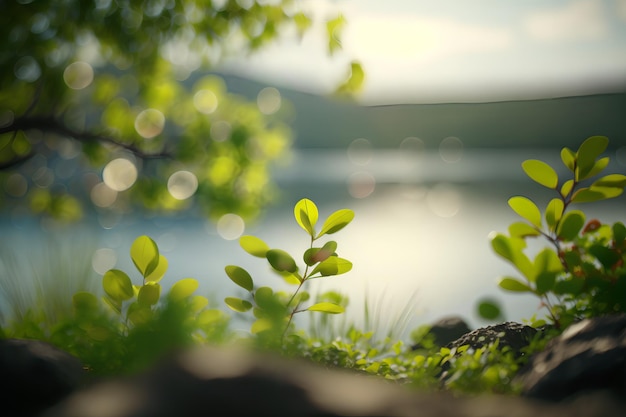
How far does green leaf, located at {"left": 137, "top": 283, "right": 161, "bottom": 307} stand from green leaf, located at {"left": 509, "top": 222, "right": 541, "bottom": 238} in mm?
1021

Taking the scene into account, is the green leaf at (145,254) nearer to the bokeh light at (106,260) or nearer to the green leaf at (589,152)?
the green leaf at (589,152)

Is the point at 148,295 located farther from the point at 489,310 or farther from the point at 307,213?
the point at 489,310

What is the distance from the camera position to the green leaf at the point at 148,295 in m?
1.51

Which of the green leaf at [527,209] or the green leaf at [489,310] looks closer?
the green leaf at [489,310]

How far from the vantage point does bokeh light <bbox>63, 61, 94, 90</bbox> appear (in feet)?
11.4

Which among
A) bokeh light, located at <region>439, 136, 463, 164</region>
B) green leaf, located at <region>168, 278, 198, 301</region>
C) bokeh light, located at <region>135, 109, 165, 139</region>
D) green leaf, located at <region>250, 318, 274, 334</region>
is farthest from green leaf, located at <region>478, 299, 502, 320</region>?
bokeh light, located at <region>439, 136, 463, 164</region>

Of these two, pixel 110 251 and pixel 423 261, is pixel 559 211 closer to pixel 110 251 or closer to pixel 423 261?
pixel 423 261

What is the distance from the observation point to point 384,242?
982 centimetres

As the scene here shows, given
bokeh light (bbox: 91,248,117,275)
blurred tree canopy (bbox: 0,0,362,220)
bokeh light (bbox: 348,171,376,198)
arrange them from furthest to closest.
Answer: bokeh light (bbox: 348,171,376,198) < bokeh light (bbox: 91,248,117,275) < blurred tree canopy (bbox: 0,0,362,220)

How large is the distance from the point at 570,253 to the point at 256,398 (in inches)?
43.6

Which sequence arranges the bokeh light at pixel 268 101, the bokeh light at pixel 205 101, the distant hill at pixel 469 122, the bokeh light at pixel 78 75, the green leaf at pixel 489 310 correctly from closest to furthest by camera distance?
the green leaf at pixel 489 310 < the bokeh light at pixel 78 75 < the bokeh light at pixel 205 101 < the bokeh light at pixel 268 101 < the distant hill at pixel 469 122

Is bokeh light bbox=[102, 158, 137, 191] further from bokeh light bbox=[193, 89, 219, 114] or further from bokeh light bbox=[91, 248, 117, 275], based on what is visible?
bokeh light bbox=[91, 248, 117, 275]

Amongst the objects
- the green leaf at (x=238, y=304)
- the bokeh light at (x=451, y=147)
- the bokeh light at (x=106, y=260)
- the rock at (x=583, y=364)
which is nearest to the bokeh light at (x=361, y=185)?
the bokeh light at (x=106, y=260)

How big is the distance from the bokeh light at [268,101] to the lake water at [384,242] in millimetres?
593
